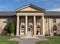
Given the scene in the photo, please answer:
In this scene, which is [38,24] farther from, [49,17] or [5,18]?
[5,18]

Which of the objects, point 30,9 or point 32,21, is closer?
point 30,9

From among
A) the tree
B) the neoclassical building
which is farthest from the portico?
the tree

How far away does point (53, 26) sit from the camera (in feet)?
205

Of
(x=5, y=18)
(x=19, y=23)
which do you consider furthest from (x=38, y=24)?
(x=5, y=18)

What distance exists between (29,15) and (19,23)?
14.0ft

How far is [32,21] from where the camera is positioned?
6081 centimetres

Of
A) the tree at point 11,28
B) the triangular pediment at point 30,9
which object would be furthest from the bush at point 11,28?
the triangular pediment at point 30,9

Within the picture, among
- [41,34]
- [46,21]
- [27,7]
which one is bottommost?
[41,34]

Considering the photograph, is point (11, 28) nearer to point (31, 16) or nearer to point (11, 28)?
point (11, 28)

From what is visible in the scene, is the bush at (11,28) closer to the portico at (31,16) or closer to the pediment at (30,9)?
the portico at (31,16)

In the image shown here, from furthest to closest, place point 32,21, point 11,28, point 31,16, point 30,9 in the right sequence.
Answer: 1. point 32,21
2. point 31,16
3. point 30,9
4. point 11,28

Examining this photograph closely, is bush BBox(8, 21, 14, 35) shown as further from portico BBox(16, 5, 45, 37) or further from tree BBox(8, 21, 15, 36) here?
portico BBox(16, 5, 45, 37)

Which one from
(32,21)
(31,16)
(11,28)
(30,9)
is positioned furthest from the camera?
(32,21)

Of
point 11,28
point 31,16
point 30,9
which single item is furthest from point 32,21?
point 11,28
